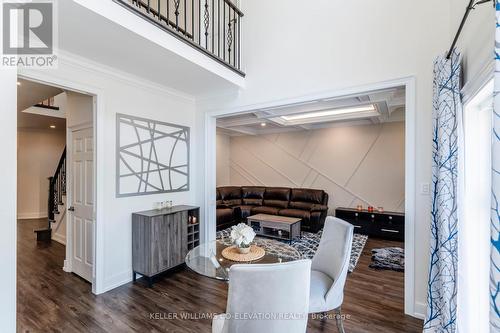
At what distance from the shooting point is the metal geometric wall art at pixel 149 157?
3084mm

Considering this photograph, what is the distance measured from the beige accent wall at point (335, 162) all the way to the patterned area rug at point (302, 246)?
1274 millimetres

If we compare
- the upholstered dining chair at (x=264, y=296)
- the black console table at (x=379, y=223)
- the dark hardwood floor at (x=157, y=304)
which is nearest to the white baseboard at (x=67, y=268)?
the dark hardwood floor at (x=157, y=304)

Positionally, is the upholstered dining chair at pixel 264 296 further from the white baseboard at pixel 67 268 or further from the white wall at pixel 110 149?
A: the white baseboard at pixel 67 268

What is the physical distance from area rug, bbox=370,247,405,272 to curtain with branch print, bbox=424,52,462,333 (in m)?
1.70

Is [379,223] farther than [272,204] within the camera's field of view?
No

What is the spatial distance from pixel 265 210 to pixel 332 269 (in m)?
3.91

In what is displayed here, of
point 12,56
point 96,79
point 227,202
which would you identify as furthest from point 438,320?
point 227,202

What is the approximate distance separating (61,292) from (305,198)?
16.3 feet

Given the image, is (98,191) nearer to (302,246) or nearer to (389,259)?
(302,246)

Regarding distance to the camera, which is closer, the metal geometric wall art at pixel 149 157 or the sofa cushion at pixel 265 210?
the metal geometric wall art at pixel 149 157

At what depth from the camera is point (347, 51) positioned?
2.78 meters

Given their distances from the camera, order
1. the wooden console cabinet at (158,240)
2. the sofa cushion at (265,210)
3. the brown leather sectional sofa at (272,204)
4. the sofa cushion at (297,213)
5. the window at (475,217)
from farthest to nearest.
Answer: the sofa cushion at (265,210), the brown leather sectional sofa at (272,204), the sofa cushion at (297,213), the wooden console cabinet at (158,240), the window at (475,217)

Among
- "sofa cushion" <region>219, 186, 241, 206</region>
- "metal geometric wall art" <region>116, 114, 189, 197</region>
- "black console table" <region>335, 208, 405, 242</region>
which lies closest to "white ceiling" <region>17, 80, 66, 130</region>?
"metal geometric wall art" <region>116, 114, 189, 197</region>

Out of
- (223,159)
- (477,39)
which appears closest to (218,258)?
(477,39)
